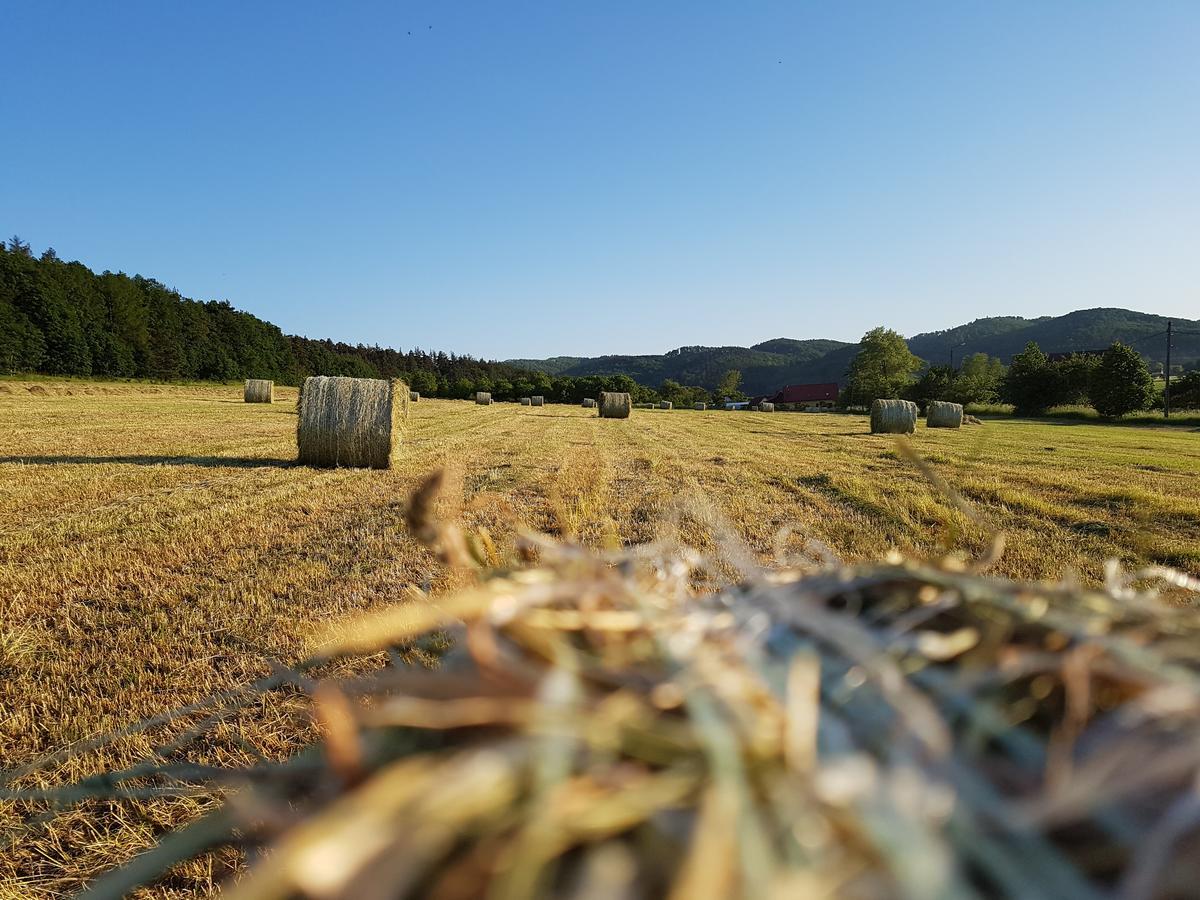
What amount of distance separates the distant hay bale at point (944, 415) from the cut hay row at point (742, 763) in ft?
103

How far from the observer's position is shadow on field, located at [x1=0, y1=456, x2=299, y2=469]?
10688 mm

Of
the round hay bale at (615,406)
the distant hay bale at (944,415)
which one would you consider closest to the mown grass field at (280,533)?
the distant hay bale at (944,415)

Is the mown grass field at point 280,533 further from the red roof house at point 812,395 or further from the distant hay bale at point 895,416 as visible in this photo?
the red roof house at point 812,395

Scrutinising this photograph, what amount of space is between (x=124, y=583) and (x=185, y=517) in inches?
86.8

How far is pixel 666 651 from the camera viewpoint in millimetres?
714

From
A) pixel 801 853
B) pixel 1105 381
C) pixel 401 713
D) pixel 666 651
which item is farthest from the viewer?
pixel 1105 381

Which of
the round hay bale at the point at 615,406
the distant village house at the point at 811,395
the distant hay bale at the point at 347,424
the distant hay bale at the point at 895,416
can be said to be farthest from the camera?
the distant village house at the point at 811,395

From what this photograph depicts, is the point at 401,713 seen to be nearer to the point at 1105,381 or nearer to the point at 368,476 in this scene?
the point at 368,476

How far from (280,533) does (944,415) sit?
94.2 feet

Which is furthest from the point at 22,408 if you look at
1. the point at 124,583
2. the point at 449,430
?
the point at 124,583

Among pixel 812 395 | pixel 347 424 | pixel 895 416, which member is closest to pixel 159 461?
pixel 347 424

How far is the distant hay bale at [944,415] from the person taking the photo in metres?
28.7

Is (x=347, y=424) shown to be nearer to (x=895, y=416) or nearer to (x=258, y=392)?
(x=895, y=416)

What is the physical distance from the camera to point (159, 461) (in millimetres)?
11289
